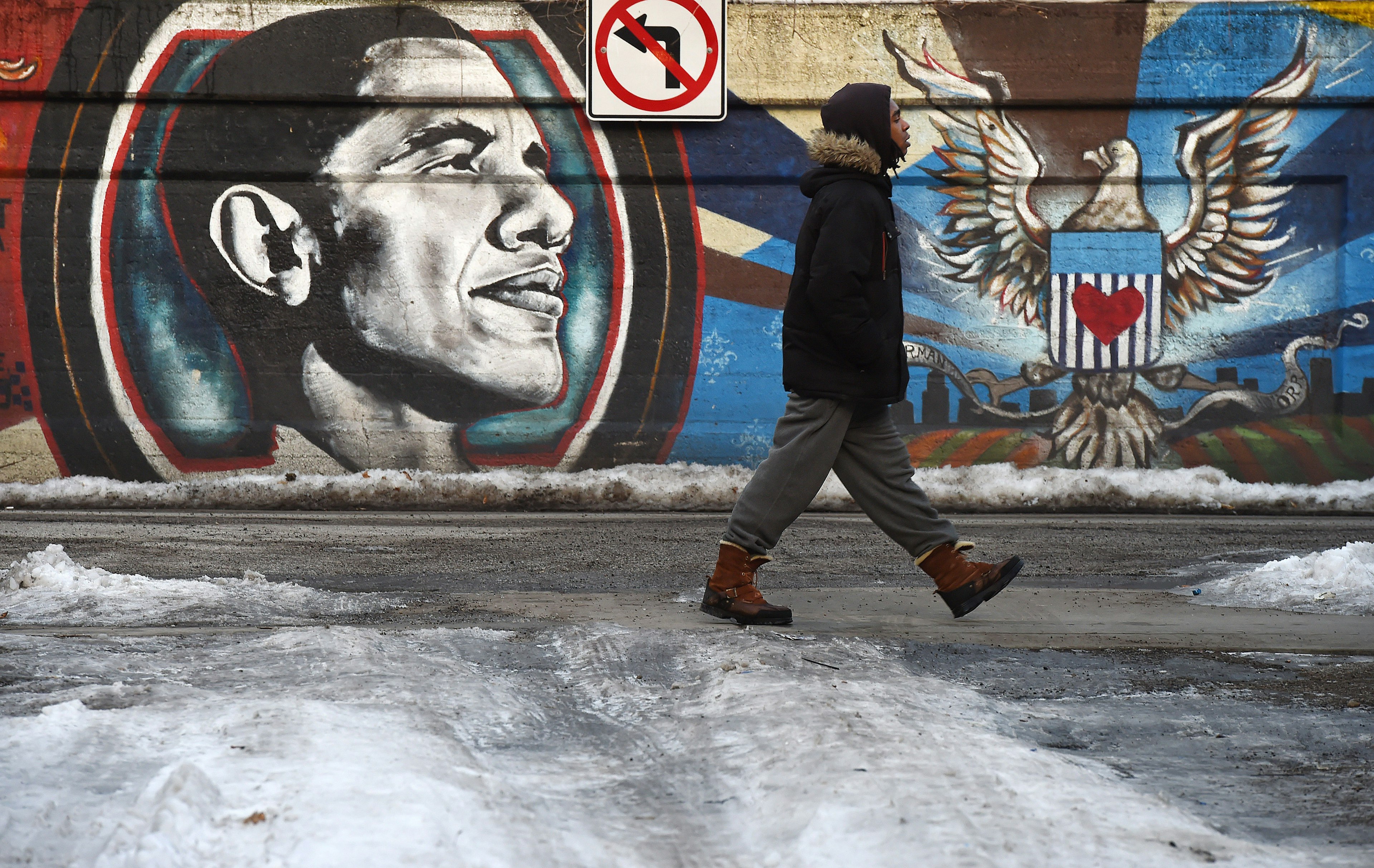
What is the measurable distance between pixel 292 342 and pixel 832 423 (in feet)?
→ 20.4

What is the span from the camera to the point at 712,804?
1817 mm

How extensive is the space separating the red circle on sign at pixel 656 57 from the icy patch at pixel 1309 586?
559cm

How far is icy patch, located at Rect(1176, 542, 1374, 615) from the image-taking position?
146 inches

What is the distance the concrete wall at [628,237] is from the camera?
8.31 metres

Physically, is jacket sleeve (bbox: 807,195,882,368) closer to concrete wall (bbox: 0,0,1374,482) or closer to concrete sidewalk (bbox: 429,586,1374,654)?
concrete sidewalk (bbox: 429,586,1374,654)

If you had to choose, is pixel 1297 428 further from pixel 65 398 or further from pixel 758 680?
pixel 65 398

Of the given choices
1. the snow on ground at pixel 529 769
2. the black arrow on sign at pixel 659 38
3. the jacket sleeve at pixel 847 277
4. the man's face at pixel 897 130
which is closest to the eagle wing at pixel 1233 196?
the black arrow on sign at pixel 659 38

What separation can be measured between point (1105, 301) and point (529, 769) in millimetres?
7648

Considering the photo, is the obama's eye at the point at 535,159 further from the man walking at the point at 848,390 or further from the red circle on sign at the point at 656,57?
the man walking at the point at 848,390

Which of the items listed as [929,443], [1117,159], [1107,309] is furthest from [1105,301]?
[929,443]

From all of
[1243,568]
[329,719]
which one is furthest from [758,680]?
[1243,568]

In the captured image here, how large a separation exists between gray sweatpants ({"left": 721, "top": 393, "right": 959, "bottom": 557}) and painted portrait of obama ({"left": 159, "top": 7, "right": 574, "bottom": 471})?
525 centimetres

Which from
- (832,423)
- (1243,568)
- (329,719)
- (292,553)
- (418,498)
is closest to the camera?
(329,719)

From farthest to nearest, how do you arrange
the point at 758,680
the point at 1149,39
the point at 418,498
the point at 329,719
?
the point at 1149,39
the point at 418,498
the point at 758,680
the point at 329,719
